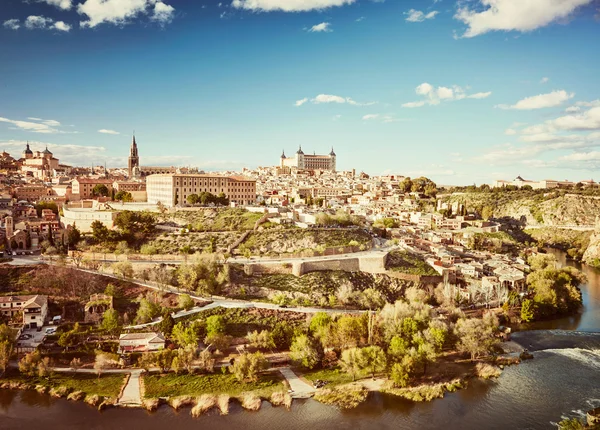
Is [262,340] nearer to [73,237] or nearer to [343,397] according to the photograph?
[343,397]

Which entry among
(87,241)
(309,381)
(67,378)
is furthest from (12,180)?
(309,381)

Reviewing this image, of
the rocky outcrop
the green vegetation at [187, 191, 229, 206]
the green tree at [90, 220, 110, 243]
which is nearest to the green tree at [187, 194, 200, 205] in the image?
the green vegetation at [187, 191, 229, 206]

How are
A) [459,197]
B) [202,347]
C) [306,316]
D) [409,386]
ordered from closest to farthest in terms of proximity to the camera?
[409,386]
[202,347]
[306,316]
[459,197]

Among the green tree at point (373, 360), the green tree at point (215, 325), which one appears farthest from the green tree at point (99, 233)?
the green tree at point (373, 360)

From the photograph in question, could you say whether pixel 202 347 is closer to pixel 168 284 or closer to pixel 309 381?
pixel 309 381

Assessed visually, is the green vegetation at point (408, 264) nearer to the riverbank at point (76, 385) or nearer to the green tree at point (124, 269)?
the green tree at point (124, 269)

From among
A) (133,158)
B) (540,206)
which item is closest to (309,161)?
(133,158)
